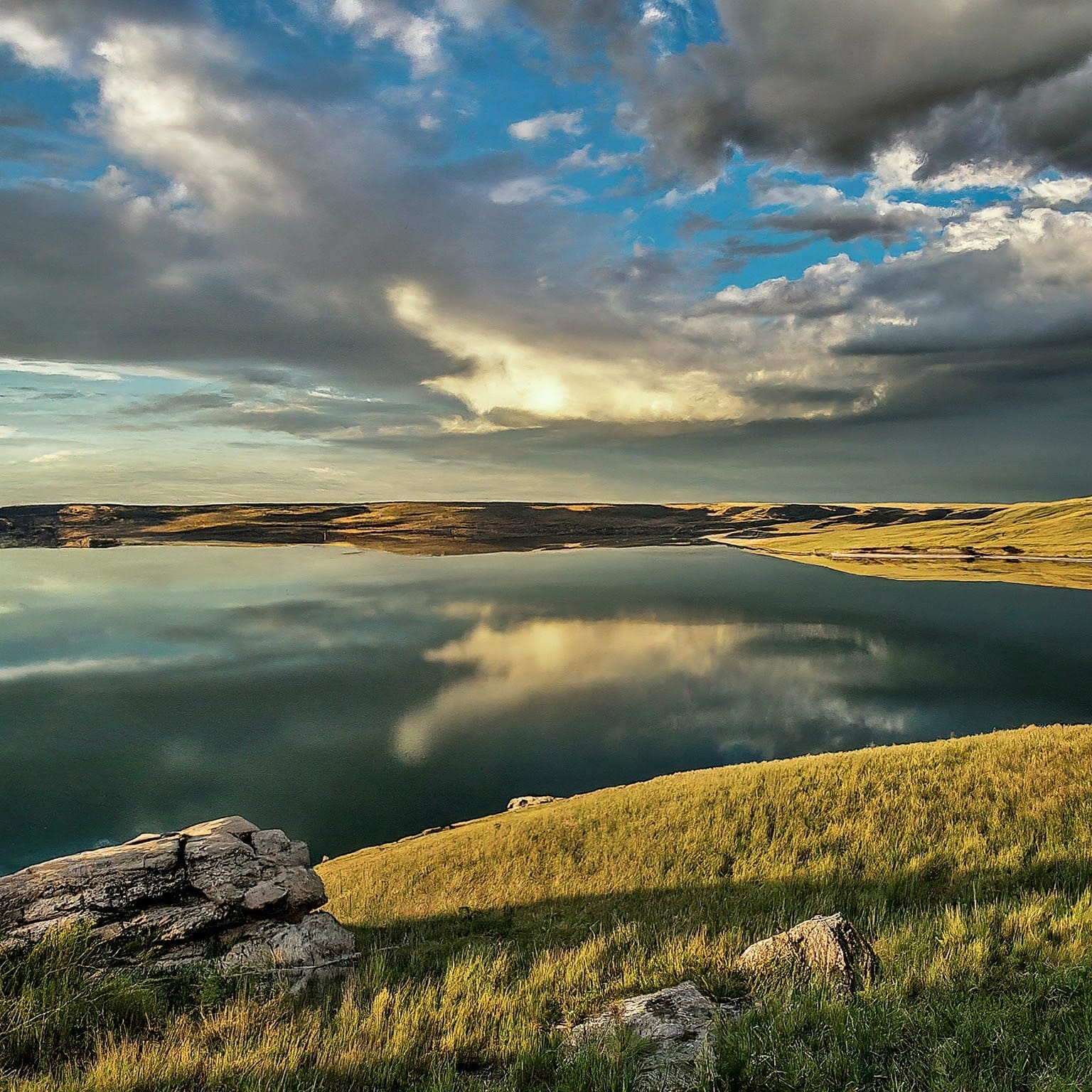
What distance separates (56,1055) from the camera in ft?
19.8

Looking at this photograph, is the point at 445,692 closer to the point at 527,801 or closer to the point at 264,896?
the point at 527,801

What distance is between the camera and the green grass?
5.36 m

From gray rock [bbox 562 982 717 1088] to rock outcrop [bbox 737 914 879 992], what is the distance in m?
1.01

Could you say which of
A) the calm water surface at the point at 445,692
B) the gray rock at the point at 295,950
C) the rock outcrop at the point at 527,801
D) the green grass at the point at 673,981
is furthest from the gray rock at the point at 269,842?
the calm water surface at the point at 445,692

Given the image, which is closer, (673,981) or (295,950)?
(673,981)

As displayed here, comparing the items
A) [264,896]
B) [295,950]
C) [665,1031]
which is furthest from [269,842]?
[665,1031]

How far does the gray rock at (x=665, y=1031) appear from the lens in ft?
17.5

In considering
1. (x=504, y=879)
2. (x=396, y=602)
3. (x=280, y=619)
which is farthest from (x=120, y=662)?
(x=504, y=879)

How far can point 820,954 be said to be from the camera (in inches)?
278

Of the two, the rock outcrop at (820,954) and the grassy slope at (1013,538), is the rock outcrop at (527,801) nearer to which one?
the rock outcrop at (820,954)

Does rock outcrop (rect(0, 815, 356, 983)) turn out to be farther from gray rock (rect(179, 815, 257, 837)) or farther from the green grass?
the green grass

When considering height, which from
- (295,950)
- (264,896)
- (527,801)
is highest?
(264,896)

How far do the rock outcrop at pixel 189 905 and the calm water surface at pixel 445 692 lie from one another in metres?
19.9

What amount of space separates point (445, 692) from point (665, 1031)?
1870 inches
